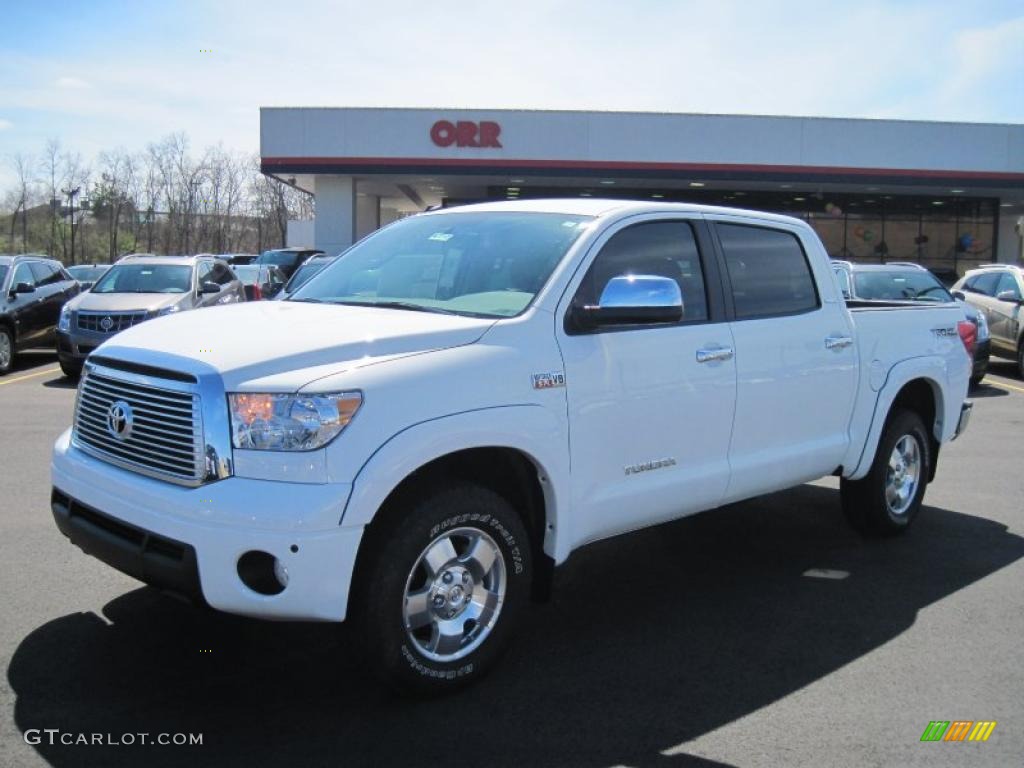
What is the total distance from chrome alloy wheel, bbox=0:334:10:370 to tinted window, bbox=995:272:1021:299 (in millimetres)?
15350

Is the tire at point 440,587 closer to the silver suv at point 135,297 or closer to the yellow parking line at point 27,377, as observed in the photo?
the silver suv at point 135,297

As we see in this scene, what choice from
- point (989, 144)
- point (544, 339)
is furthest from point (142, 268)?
point (989, 144)

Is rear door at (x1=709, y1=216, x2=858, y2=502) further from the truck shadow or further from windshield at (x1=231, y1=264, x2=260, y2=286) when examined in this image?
windshield at (x1=231, y1=264, x2=260, y2=286)

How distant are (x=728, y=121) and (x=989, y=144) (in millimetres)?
8477

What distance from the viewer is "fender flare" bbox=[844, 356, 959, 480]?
5969mm

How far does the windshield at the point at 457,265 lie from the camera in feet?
14.3

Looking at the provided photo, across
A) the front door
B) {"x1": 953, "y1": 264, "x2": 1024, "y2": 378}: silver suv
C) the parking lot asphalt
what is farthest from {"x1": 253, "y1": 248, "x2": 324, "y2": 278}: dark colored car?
the front door

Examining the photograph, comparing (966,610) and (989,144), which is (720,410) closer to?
(966,610)

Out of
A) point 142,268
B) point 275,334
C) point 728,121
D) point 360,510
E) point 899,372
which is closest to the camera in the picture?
point 360,510

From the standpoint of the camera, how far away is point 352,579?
355 centimetres

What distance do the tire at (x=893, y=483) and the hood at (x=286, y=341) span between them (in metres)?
3.34

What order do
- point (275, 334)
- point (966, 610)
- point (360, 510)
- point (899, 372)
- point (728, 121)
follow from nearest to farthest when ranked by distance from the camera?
point (360, 510), point (275, 334), point (966, 610), point (899, 372), point (728, 121)

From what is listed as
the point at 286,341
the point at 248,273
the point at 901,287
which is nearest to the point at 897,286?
the point at 901,287

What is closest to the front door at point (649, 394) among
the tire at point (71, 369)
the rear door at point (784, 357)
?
the rear door at point (784, 357)
